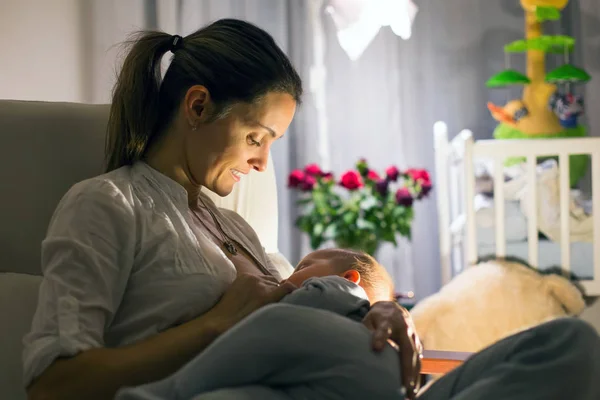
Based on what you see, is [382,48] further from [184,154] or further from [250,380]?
[250,380]

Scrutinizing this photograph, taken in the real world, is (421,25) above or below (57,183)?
above

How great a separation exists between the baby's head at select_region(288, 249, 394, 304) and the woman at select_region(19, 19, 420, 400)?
0.33 ft

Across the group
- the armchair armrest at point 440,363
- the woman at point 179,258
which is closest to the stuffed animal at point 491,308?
the armchair armrest at point 440,363

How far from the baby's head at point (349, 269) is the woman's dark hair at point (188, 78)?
1.09 ft

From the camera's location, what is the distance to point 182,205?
52.2 inches

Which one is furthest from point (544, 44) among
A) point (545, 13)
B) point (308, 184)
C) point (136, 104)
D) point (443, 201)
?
point (136, 104)

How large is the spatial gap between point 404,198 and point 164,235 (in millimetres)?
2030

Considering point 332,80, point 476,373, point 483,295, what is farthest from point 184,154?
point 332,80

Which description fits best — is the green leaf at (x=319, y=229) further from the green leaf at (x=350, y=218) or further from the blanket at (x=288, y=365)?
the blanket at (x=288, y=365)

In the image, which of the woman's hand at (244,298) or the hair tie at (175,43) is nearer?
the woman's hand at (244,298)

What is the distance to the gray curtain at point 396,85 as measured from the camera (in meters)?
3.76

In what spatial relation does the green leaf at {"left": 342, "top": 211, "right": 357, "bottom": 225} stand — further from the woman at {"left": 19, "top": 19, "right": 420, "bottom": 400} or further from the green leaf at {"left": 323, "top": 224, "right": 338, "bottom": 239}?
the woman at {"left": 19, "top": 19, "right": 420, "bottom": 400}

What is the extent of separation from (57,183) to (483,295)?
183 centimetres

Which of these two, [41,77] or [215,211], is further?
[41,77]
